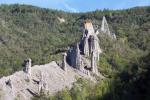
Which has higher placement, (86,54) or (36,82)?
(86,54)

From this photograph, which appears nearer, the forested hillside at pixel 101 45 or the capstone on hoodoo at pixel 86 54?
the forested hillside at pixel 101 45

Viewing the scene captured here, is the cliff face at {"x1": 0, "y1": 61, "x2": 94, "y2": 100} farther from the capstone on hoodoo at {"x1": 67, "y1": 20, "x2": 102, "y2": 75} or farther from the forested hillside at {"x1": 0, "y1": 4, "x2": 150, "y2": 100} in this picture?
the forested hillside at {"x1": 0, "y1": 4, "x2": 150, "y2": 100}

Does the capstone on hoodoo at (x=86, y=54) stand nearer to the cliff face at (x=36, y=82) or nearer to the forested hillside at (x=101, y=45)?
the cliff face at (x=36, y=82)

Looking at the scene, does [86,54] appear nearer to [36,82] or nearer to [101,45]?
[101,45]

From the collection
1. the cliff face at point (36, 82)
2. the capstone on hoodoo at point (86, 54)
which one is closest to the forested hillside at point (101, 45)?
the capstone on hoodoo at point (86, 54)

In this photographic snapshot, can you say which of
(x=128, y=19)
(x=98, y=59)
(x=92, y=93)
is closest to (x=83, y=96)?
(x=92, y=93)

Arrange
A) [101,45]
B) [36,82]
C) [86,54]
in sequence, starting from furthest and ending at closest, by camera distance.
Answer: [101,45] → [86,54] → [36,82]

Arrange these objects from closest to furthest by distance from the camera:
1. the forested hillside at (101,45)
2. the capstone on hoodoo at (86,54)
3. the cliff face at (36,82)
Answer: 1. the cliff face at (36,82)
2. the forested hillside at (101,45)
3. the capstone on hoodoo at (86,54)

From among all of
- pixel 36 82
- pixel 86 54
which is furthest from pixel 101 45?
pixel 36 82
